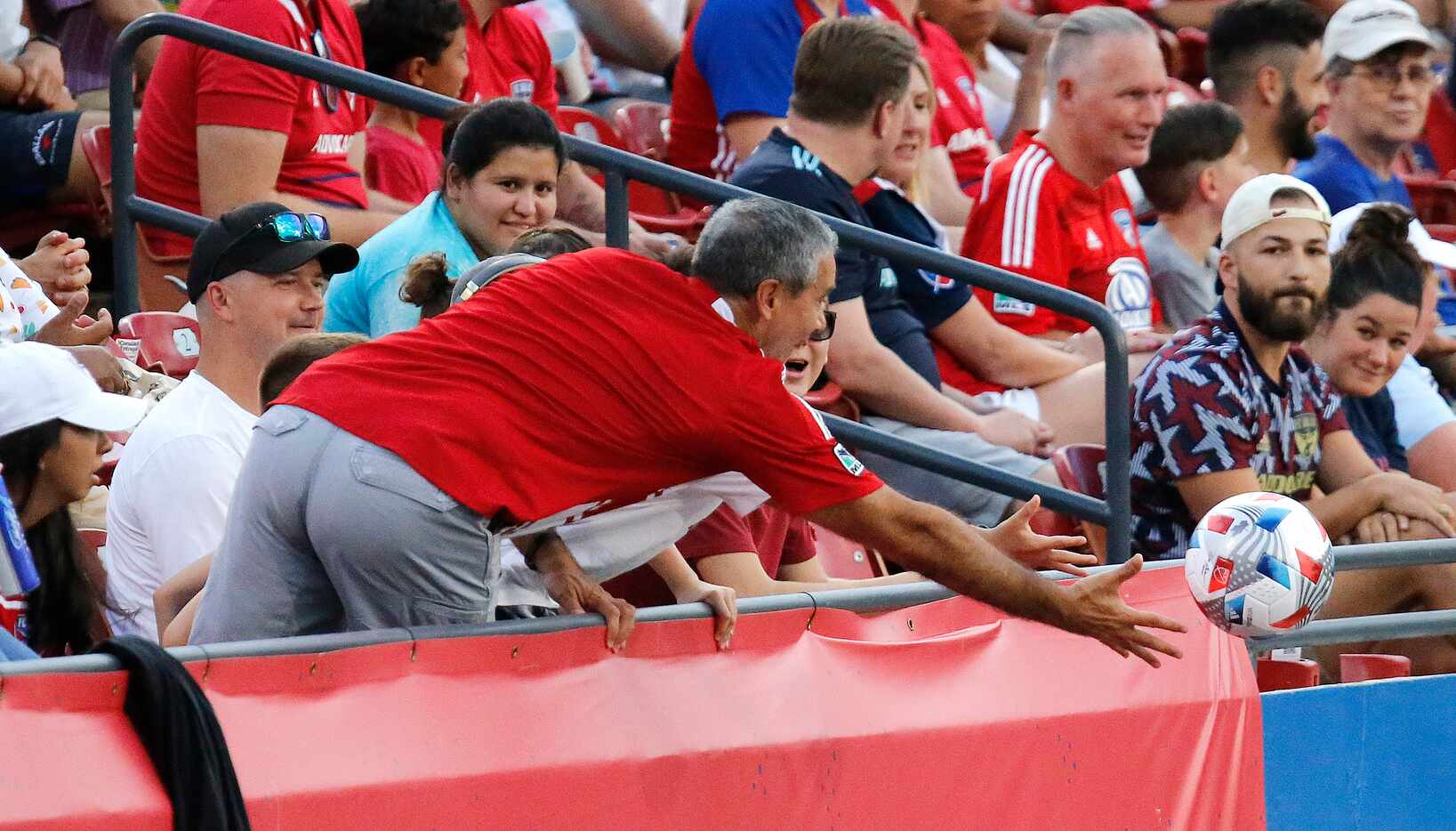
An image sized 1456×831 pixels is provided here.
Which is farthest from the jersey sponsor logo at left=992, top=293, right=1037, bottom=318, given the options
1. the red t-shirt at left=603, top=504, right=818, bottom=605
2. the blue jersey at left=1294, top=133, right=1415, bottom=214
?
the red t-shirt at left=603, top=504, right=818, bottom=605

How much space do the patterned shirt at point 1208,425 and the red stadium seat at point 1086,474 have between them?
115mm

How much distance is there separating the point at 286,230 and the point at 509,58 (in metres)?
2.95

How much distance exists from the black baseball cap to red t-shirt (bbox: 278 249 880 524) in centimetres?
99

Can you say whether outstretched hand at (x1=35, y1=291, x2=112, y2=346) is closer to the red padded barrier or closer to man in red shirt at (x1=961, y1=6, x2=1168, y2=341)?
the red padded barrier

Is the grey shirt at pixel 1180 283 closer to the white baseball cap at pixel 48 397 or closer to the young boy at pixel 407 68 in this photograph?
the young boy at pixel 407 68

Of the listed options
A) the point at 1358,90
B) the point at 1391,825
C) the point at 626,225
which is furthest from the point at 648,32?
the point at 1391,825

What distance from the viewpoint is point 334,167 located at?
5969 millimetres

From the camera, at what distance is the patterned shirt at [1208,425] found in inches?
212

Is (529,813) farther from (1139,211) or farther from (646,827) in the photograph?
(1139,211)

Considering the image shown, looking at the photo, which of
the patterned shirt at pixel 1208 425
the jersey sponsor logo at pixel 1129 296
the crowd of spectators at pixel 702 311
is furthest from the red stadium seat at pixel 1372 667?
the jersey sponsor logo at pixel 1129 296

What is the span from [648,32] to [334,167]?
10.3 ft

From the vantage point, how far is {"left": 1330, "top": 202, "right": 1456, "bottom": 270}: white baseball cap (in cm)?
640

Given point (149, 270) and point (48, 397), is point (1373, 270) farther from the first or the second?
point (48, 397)

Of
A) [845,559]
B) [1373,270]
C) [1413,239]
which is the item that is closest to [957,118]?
[1413,239]
